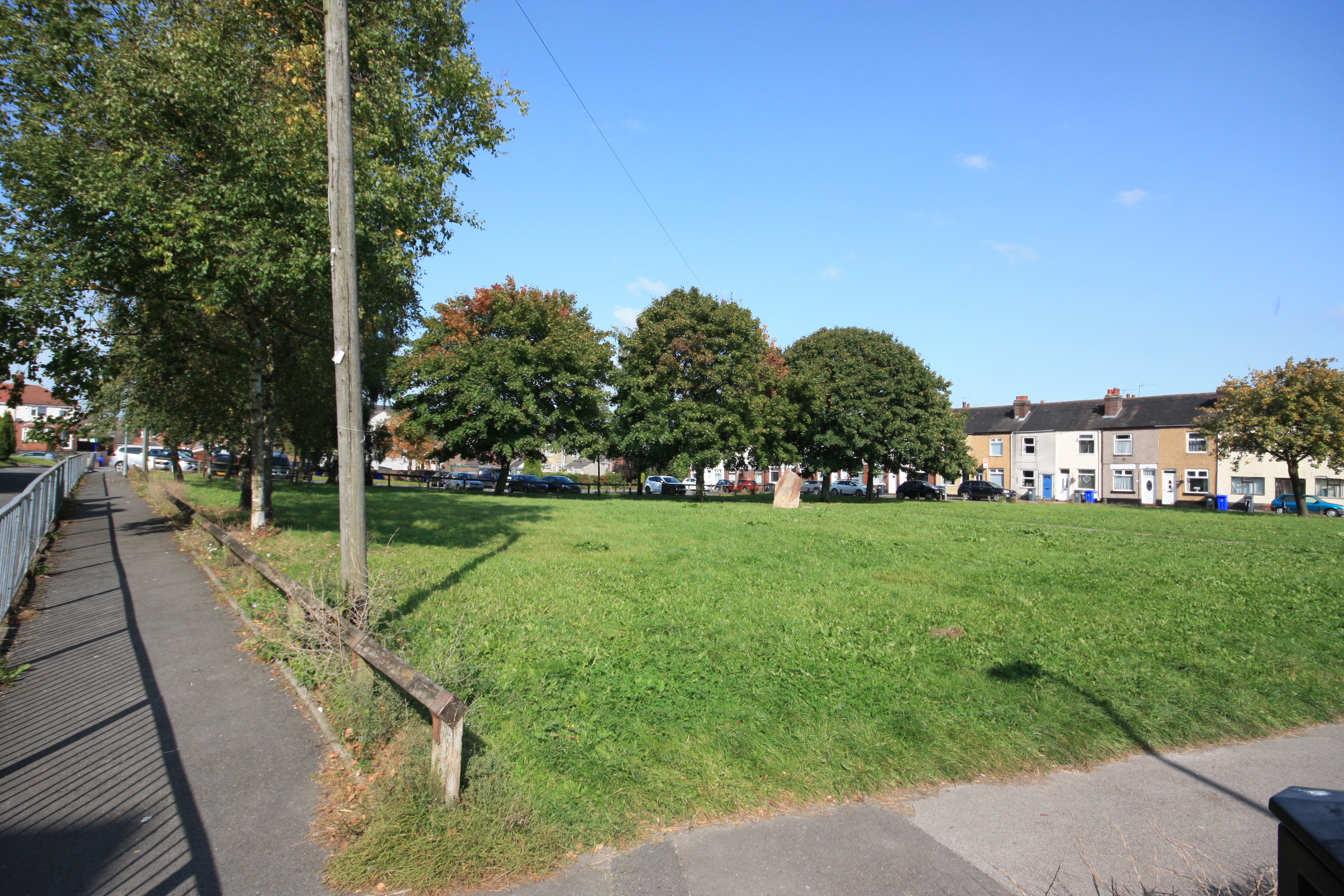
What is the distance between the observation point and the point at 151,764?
491 cm

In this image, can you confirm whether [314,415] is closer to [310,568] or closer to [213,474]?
[310,568]

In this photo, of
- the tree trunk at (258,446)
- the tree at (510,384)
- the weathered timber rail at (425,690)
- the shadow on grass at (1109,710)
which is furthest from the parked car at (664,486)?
the weathered timber rail at (425,690)

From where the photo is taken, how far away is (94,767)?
4.86 m

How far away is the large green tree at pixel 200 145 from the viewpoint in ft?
35.9

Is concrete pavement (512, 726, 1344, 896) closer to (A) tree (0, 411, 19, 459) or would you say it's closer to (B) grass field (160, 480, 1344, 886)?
Answer: (B) grass field (160, 480, 1344, 886)

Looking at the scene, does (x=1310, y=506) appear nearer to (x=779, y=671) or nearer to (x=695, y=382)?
(x=695, y=382)

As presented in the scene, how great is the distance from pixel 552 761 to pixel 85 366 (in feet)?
40.9

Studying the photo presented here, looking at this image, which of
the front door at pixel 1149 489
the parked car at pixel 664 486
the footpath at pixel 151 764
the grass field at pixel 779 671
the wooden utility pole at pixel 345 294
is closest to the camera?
the footpath at pixel 151 764

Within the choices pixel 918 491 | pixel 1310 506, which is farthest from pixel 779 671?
pixel 1310 506

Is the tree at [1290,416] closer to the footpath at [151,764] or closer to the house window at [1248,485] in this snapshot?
the house window at [1248,485]

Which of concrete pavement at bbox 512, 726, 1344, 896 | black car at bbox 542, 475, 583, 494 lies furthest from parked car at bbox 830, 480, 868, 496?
concrete pavement at bbox 512, 726, 1344, 896

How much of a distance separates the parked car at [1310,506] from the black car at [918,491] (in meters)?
19.0

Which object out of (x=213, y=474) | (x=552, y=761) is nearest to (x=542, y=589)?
(x=552, y=761)

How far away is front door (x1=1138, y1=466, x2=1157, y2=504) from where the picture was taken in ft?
161
